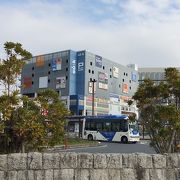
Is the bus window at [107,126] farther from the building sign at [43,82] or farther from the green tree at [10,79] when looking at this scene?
the building sign at [43,82]

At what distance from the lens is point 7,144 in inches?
354

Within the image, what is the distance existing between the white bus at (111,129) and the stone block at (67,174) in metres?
32.5

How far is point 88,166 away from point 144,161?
4.18 feet

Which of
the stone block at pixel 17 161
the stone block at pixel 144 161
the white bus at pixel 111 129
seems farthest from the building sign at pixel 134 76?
the stone block at pixel 17 161

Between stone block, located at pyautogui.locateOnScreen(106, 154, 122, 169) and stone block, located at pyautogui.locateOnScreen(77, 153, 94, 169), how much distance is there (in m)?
0.39

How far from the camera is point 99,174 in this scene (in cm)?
821

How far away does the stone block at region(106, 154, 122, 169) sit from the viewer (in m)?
8.32

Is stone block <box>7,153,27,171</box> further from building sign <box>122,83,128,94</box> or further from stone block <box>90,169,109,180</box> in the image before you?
building sign <box>122,83,128,94</box>

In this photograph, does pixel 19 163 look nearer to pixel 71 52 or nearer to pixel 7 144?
pixel 7 144

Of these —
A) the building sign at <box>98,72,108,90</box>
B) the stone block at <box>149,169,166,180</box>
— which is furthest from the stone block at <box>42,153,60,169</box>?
the building sign at <box>98,72,108,90</box>

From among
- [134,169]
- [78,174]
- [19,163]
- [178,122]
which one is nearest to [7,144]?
[19,163]

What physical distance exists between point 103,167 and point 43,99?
227cm

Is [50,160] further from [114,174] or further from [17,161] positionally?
[114,174]

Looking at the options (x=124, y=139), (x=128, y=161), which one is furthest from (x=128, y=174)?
(x=124, y=139)
